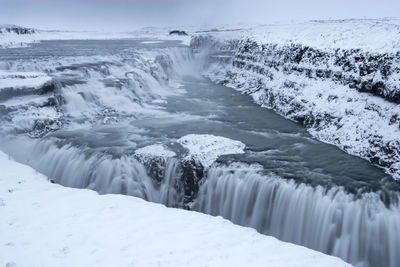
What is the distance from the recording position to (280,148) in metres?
13.4

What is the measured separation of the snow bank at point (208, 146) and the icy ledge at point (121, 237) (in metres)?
3.81

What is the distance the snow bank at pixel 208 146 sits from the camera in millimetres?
11930

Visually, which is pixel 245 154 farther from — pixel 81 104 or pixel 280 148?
pixel 81 104

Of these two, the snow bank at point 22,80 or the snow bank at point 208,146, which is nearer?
the snow bank at point 208,146

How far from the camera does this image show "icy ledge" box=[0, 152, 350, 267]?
19.6 ft

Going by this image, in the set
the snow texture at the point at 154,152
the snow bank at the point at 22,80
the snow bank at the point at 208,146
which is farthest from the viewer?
the snow bank at the point at 22,80

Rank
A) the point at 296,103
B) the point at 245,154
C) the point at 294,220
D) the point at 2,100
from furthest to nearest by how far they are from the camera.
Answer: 1. the point at 296,103
2. the point at 2,100
3. the point at 245,154
4. the point at 294,220

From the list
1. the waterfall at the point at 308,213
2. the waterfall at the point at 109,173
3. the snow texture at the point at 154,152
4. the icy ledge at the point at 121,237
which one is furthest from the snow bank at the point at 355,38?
the icy ledge at the point at 121,237

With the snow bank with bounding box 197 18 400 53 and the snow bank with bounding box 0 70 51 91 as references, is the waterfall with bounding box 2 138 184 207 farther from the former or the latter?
the snow bank with bounding box 197 18 400 53

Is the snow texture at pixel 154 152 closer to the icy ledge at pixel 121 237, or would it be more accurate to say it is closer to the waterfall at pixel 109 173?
the waterfall at pixel 109 173

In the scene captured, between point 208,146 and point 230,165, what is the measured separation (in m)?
1.77

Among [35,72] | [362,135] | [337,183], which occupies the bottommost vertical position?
[337,183]

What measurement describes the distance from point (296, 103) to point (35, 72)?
14912 mm

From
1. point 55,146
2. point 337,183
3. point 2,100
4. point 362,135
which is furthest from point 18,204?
point 362,135
